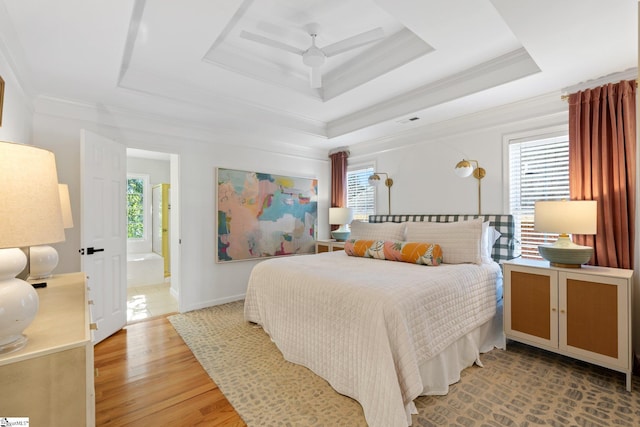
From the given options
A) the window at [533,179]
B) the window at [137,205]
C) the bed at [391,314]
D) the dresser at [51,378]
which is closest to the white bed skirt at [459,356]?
the bed at [391,314]

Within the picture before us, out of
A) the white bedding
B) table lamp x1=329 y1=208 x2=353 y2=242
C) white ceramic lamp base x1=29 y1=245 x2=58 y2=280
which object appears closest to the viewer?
the white bedding

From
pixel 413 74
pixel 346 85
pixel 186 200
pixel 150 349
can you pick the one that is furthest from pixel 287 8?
pixel 150 349

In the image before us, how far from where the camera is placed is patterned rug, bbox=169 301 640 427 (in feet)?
5.95

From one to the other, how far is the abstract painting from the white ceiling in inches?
35.3

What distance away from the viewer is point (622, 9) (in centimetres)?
176

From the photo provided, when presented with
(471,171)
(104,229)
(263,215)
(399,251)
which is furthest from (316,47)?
(104,229)

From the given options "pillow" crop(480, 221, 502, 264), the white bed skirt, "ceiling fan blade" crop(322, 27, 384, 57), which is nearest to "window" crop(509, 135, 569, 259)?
"pillow" crop(480, 221, 502, 264)

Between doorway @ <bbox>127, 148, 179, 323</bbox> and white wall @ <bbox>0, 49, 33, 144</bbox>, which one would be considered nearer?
white wall @ <bbox>0, 49, 33, 144</bbox>

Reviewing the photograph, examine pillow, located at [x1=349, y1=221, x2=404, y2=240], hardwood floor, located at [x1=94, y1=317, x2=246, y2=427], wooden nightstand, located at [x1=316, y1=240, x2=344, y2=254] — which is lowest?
hardwood floor, located at [x1=94, y1=317, x2=246, y2=427]

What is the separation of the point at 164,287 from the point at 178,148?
2.70 meters

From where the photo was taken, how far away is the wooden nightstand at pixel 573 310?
213 centimetres

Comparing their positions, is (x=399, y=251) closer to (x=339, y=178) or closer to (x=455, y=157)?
(x=455, y=157)

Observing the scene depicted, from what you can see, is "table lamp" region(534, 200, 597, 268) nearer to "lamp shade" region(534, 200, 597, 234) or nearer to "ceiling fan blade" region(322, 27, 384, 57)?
"lamp shade" region(534, 200, 597, 234)

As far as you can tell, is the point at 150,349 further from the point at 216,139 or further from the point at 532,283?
the point at 532,283
